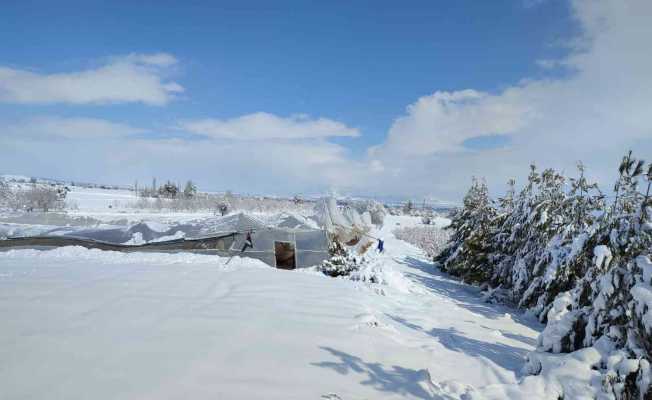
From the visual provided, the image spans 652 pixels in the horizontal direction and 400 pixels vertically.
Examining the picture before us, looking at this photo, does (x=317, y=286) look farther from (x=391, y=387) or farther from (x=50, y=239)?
(x=50, y=239)

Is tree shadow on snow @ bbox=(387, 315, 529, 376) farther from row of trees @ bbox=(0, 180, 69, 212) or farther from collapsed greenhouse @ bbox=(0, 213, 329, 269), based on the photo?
row of trees @ bbox=(0, 180, 69, 212)

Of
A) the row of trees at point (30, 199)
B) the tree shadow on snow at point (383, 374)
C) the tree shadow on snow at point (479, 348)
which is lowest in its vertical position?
the tree shadow on snow at point (479, 348)

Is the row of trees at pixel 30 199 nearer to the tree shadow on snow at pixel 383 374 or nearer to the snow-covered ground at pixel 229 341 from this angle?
the snow-covered ground at pixel 229 341

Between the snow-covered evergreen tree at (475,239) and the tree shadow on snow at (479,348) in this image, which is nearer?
the tree shadow on snow at (479,348)

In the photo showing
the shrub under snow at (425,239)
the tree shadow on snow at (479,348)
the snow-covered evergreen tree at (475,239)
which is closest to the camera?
the tree shadow on snow at (479,348)

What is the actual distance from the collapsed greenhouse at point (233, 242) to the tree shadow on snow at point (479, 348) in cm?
600

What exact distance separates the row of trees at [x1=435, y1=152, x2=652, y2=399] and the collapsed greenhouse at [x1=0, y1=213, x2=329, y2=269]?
233 inches

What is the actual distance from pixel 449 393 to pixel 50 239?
11.6 metres

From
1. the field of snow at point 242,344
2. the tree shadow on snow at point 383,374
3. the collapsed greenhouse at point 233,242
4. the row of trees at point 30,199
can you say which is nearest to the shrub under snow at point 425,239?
the collapsed greenhouse at point 233,242

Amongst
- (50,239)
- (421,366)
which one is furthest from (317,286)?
(50,239)

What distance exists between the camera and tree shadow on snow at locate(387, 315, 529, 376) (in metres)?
4.17

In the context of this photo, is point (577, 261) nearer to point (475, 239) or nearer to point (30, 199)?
point (475, 239)

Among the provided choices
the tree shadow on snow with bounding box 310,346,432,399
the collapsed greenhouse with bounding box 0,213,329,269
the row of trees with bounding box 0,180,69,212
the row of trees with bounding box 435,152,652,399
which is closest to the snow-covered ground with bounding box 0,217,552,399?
the tree shadow on snow with bounding box 310,346,432,399

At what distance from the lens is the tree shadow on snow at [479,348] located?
4168mm
